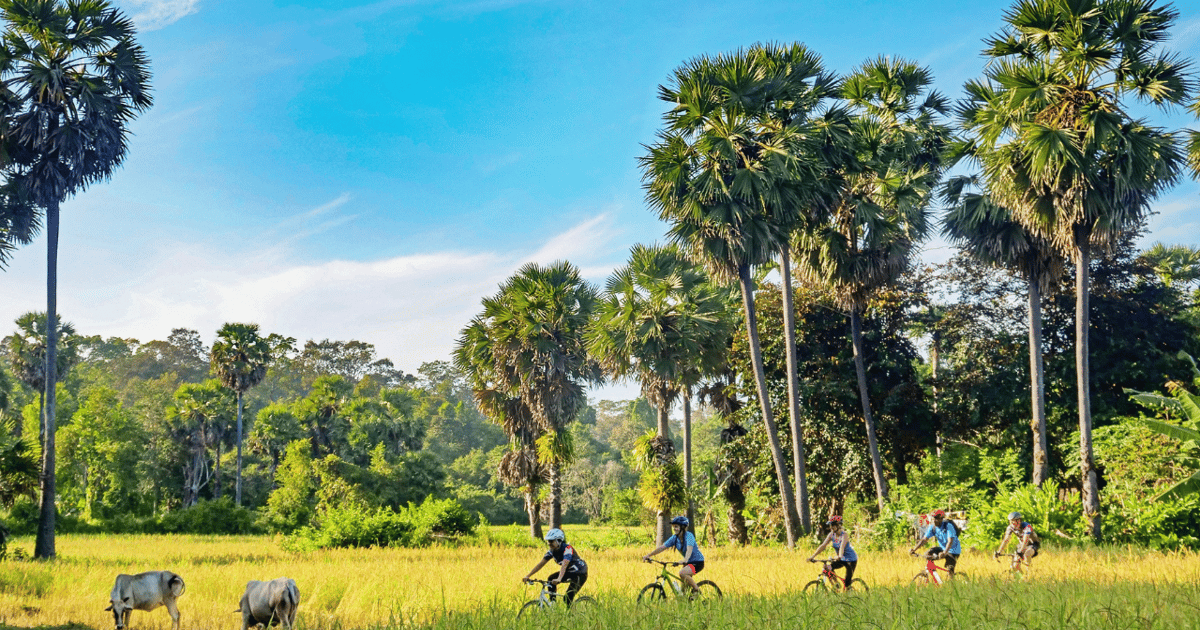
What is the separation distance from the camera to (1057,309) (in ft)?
95.0

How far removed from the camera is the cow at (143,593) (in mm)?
12727

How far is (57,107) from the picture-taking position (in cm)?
2631

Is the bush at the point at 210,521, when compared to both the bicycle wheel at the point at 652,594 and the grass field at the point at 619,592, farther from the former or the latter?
the bicycle wheel at the point at 652,594

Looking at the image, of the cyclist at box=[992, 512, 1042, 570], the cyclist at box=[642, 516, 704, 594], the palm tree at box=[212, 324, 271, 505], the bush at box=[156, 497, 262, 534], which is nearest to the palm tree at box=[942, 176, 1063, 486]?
the cyclist at box=[992, 512, 1042, 570]

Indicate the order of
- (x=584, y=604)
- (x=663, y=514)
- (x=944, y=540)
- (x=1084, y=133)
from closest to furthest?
(x=584, y=604)
(x=944, y=540)
(x=1084, y=133)
(x=663, y=514)

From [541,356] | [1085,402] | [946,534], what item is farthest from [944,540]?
[541,356]

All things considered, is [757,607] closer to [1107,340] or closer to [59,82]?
[1107,340]

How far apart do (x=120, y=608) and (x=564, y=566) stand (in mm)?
7573

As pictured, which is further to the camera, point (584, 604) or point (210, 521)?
point (210, 521)

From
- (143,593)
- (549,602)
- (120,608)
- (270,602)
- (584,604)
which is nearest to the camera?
(584,604)

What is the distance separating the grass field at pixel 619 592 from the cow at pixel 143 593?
57 centimetres

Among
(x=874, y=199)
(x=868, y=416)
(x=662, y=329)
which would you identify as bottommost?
(x=868, y=416)

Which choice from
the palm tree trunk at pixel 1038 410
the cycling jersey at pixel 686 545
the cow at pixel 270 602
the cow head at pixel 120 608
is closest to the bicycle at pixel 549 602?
the cycling jersey at pixel 686 545

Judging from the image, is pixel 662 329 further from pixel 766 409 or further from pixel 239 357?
pixel 239 357
